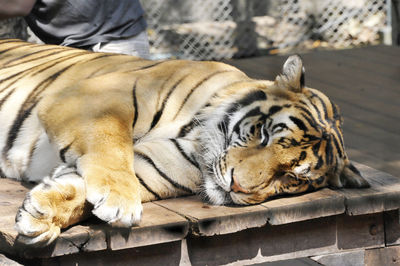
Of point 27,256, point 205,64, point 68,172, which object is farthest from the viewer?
point 205,64

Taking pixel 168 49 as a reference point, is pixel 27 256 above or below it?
above

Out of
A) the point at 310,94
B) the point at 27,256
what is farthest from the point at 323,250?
the point at 27,256

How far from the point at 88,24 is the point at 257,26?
3.32 m

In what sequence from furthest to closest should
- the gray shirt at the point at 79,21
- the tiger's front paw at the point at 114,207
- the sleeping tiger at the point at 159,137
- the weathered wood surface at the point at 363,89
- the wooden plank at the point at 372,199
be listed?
the weathered wood surface at the point at 363,89, the gray shirt at the point at 79,21, the wooden plank at the point at 372,199, the sleeping tiger at the point at 159,137, the tiger's front paw at the point at 114,207

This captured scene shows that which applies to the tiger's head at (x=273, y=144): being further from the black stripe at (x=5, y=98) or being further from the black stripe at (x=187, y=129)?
the black stripe at (x=5, y=98)

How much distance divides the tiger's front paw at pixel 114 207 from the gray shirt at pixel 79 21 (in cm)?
180

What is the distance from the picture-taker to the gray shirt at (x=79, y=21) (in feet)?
12.1

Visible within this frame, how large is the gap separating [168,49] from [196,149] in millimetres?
4264

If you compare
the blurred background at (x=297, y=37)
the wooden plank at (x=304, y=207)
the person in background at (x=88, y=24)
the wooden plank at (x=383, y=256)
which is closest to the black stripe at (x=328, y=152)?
the wooden plank at (x=304, y=207)

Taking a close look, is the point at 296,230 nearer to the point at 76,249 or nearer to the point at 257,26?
the point at 76,249

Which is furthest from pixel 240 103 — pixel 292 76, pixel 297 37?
pixel 297 37

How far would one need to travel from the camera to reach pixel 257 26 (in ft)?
22.5

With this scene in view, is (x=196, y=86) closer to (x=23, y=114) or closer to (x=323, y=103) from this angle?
(x=323, y=103)

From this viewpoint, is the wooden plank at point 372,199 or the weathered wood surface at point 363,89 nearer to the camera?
the wooden plank at point 372,199
